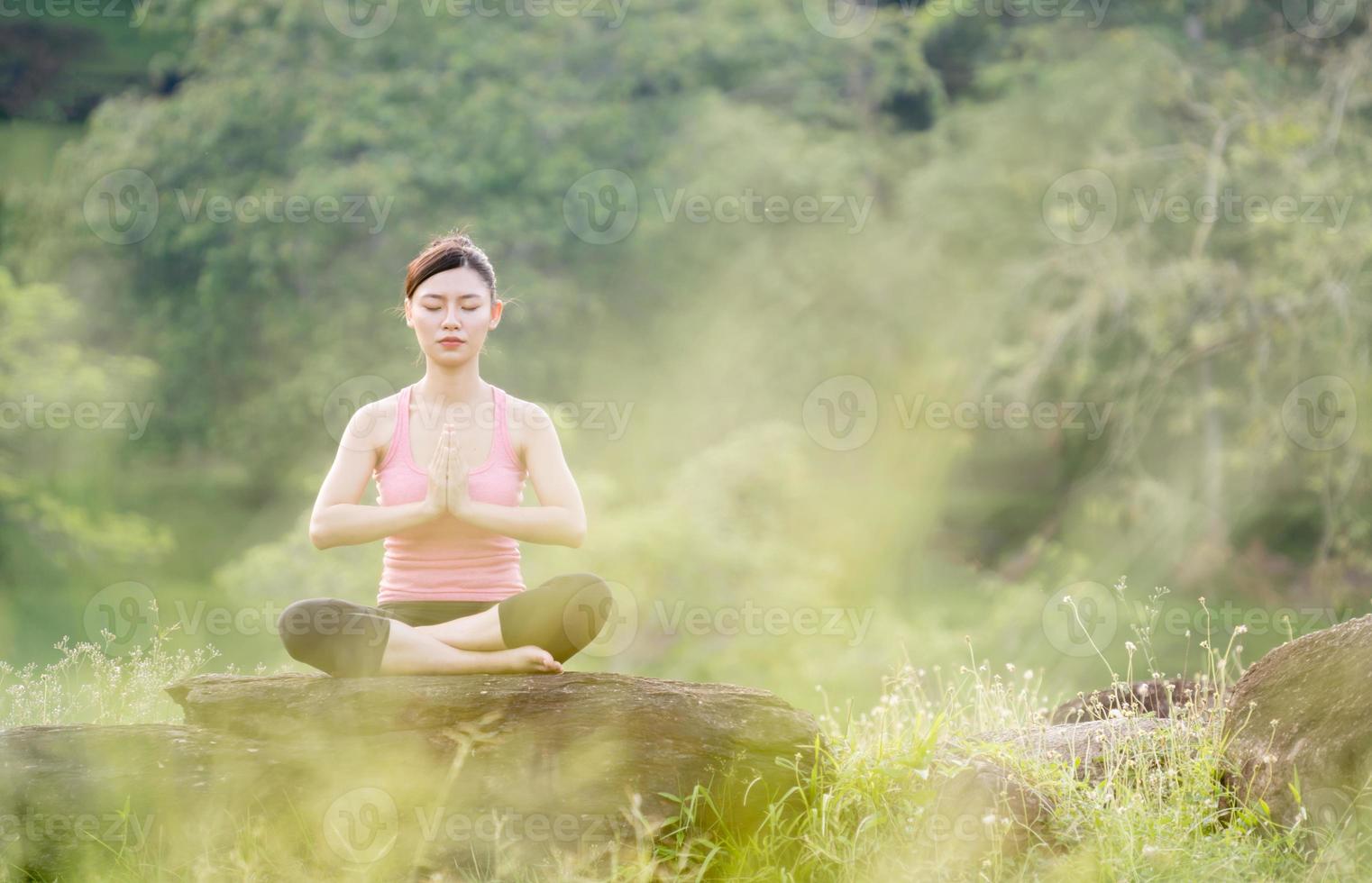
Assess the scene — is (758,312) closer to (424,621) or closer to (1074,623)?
(1074,623)

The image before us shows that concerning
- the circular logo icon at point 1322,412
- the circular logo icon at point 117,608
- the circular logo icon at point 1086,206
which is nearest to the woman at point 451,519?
the circular logo icon at point 117,608

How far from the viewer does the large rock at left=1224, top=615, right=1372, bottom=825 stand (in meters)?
3.58

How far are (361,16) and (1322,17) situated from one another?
35.9 ft

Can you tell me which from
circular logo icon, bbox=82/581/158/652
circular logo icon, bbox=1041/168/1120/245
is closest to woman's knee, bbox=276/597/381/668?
circular logo icon, bbox=82/581/158/652

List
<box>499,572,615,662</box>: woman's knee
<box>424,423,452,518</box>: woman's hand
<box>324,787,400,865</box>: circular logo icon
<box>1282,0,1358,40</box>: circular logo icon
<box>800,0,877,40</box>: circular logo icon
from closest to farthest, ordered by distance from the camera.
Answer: <box>324,787,400,865</box>: circular logo icon < <box>424,423,452,518</box>: woman's hand < <box>499,572,615,662</box>: woman's knee < <box>1282,0,1358,40</box>: circular logo icon < <box>800,0,877,40</box>: circular logo icon

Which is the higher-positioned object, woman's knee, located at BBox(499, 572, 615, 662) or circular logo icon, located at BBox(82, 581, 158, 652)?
woman's knee, located at BBox(499, 572, 615, 662)

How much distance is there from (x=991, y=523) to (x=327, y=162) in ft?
30.0

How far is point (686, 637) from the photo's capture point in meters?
12.4

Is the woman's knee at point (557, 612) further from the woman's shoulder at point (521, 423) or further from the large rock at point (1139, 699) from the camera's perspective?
the large rock at point (1139, 699)

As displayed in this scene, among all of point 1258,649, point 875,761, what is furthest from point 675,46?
point 875,761

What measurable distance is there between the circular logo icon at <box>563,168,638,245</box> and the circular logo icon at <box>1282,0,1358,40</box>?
780cm

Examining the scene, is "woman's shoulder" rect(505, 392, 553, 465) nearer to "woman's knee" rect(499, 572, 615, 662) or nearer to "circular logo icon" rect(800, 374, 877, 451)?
"woman's knee" rect(499, 572, 615, 662)

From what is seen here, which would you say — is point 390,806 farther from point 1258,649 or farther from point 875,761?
point 1258,649

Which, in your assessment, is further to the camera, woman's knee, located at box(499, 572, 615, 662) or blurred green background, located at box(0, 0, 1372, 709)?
blurred green background, located at box(0, 0, 1372, 709)
